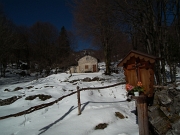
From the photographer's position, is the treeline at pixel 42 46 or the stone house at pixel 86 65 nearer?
the stone house at pixel 86 65

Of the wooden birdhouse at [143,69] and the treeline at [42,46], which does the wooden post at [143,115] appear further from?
the treeline at [42,46]

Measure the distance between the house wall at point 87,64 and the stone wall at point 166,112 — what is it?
24193 mm

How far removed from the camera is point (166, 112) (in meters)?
4.58

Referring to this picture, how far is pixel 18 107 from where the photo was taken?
770 cm

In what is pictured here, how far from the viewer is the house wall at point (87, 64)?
96.1ft

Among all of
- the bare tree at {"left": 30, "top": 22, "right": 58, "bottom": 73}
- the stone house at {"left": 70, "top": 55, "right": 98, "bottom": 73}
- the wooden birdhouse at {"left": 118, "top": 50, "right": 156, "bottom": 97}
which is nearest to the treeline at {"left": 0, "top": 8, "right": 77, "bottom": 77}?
the bare tree at {"left": 30, "top": 22, "right": 58, "bottom": 73}

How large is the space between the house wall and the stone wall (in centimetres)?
2419

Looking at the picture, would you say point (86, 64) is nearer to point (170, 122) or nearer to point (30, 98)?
point (30, 98)

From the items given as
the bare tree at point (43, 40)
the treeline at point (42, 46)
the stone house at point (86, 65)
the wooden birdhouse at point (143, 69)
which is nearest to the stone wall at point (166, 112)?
the wooden birdhouse at point (143, 69)

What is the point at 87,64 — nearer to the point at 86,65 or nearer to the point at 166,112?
the point at 86,65

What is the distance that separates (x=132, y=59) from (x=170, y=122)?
7.94 ft

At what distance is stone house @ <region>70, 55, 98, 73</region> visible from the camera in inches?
1153

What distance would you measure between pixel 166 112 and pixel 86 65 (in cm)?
2557

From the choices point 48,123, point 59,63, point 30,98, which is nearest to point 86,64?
point 59,63
